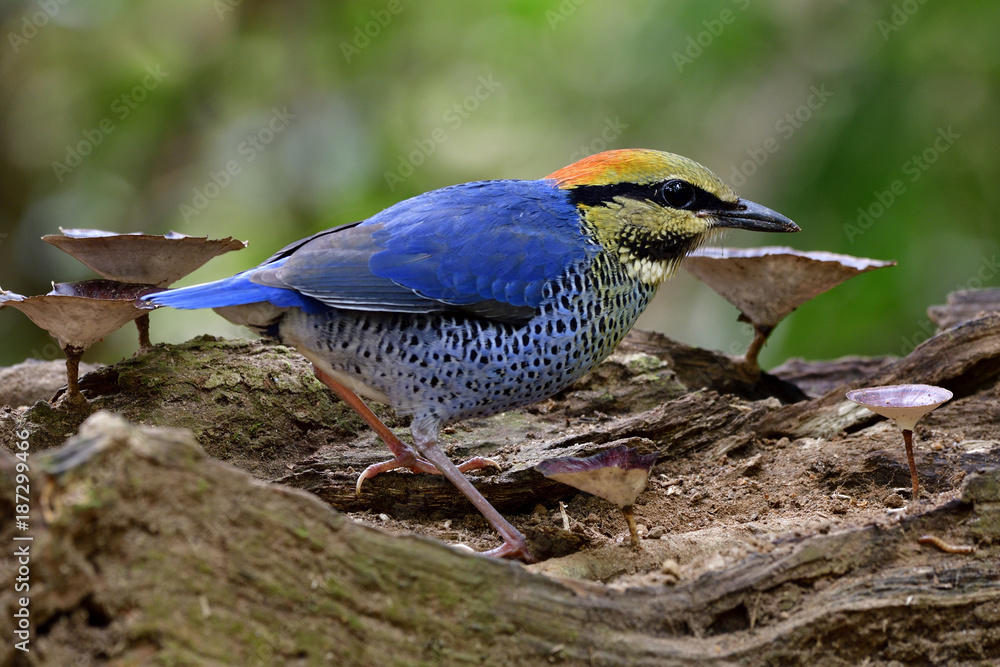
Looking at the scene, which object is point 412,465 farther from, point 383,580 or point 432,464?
point 383,580

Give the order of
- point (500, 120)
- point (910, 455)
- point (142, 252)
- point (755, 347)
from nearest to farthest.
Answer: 1. point (910, 455)
2. point (142, 252)
3. point (755, 347)
4. point (500, 120)

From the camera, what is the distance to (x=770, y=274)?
199 inches

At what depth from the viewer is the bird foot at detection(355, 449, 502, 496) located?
4309 mm

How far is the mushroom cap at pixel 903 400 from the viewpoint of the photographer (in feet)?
11.2

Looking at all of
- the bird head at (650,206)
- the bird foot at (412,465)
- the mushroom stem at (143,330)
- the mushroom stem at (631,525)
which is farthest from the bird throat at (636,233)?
the mushroom stem at (143,330)

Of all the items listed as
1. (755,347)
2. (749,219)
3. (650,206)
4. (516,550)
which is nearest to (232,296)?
(516,550)

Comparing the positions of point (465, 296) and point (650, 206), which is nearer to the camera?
point (465, 296)

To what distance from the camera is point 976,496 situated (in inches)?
126

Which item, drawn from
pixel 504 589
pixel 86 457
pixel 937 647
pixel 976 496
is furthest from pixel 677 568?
pixel 86 457

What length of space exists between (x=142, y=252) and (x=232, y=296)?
2.24ft

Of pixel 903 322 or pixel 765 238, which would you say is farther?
pixel 765 238

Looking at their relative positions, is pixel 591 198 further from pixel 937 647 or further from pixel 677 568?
pixel 937 647

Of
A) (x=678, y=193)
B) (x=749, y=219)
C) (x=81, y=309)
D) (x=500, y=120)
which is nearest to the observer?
(x=81, y=309)

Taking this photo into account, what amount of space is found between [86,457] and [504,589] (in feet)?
4.34
